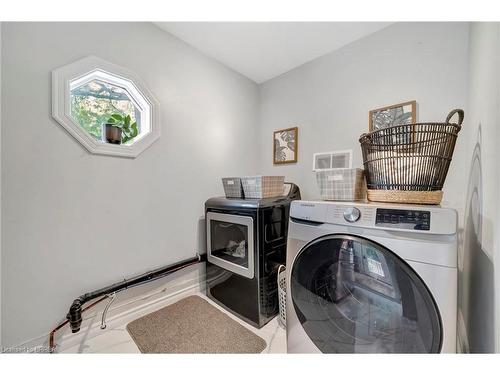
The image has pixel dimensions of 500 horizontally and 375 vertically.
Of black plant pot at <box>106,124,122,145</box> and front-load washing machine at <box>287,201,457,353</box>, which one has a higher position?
black plant pot at <box>106,124,122,145</box>

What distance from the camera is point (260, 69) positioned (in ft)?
6.27

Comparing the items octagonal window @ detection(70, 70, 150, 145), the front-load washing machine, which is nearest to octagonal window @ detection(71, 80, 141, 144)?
octagonal window @ detection(70, 70, 150, 145)

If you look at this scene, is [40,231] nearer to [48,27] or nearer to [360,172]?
[48,27]

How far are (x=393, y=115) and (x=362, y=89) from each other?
329 mm

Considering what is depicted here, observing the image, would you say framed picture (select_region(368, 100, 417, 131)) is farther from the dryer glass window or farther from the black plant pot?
the black plant pot

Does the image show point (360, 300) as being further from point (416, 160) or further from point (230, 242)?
point (230, 242)

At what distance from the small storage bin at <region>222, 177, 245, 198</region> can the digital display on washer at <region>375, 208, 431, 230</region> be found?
0.97 m

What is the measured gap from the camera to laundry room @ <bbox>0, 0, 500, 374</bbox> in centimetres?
69

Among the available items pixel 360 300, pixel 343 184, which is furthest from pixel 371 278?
pixel 343 184

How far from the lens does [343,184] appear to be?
0.91m

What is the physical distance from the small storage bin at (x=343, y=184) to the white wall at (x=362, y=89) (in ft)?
2.24

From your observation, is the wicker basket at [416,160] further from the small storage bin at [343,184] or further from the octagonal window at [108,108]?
the octagonal window at [108,108]

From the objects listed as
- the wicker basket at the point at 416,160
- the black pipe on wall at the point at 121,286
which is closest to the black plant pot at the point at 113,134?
the black pipe on wall at the point at 121,286

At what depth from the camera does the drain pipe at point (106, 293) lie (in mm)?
996
